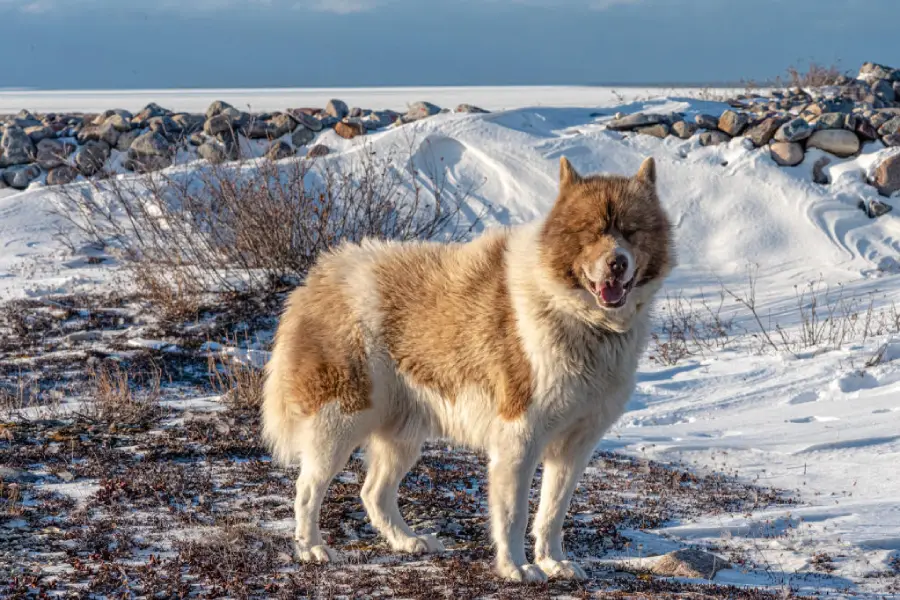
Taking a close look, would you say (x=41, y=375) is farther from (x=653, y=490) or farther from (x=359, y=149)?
(x=359, y=149)

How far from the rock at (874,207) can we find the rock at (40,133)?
14.1 meters

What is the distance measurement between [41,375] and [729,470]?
6123 millimetres

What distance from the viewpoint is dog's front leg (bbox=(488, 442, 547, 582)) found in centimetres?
454

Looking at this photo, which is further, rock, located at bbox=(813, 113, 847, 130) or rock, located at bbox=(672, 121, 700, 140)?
rock, located at bbox=(672, 121, 700, 140)

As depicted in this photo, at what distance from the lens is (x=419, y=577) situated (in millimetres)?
4602

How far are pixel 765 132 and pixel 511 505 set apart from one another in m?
12.4

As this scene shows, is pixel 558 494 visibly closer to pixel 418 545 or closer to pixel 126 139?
pixel 418 545

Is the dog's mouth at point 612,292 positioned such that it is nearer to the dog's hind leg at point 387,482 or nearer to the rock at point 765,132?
the dog's hind leg at point 387,482

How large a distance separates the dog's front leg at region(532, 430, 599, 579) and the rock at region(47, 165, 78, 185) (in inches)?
541

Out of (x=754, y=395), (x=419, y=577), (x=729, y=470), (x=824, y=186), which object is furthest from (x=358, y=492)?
(x=824, y=186)

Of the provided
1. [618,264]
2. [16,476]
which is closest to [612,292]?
[618,264]

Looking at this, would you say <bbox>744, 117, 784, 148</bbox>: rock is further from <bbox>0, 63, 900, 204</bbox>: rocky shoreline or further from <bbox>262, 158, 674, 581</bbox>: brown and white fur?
<bbox>262, 158, 674, 581</bbox>: brown and white fur

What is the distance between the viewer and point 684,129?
1597 centimetres

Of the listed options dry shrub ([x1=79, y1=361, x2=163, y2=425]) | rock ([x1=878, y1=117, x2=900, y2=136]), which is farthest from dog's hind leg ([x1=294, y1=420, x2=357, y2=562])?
rock ([x1=878, y1=117, x2=900, y2=136])
